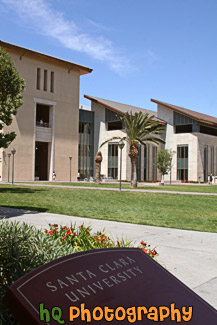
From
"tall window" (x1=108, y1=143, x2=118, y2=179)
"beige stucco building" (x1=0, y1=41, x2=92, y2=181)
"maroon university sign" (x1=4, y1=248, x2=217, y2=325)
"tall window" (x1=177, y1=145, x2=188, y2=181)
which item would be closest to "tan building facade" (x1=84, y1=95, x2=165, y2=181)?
"tall window" (x1=108, y1=143, x2=118, y2=179)

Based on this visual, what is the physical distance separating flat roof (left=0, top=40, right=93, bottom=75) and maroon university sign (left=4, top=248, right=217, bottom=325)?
164 ft

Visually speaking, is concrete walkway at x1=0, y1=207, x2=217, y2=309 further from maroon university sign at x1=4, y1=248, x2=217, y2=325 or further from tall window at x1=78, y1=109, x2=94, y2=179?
tall window at x1=78, y1=109, x2=94, y2=179

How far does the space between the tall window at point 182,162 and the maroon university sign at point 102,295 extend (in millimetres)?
63883

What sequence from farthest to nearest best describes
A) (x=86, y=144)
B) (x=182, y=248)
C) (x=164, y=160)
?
(x=86, y=144) → (x=164, y=160) → (x=182, y=248)

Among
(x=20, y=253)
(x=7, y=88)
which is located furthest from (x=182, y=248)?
(x=7, y=88)

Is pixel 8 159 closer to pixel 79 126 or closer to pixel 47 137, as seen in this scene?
pixel 47 137

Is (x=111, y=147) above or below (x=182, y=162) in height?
above

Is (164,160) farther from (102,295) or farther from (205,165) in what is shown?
(102,295)

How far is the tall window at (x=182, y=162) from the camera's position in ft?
214

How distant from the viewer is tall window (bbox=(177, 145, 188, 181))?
65.2 m

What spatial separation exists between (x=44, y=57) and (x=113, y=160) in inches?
836

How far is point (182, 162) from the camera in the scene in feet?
215

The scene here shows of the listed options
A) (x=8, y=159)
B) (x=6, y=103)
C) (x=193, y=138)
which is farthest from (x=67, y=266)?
(x=193, y=138)

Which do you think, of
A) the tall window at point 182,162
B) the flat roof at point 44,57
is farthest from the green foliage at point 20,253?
the tall window at point 182,162
